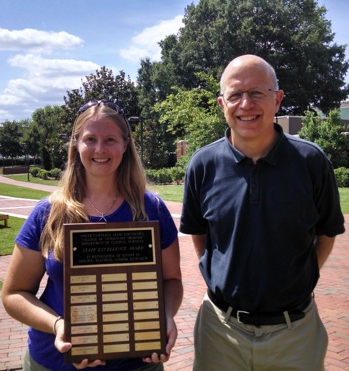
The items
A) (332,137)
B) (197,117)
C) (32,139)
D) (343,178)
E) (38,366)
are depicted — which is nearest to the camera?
(38,366)

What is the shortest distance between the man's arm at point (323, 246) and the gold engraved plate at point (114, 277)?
1243mm

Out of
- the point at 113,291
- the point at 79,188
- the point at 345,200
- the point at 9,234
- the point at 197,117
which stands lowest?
the point at 9,234

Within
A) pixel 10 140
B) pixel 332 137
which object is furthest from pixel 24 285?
pixel 10 140

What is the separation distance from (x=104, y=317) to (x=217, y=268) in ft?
2.29

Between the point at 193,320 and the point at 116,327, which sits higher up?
the point at 116,327

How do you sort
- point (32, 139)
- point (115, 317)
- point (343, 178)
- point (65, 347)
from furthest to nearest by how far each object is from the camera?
point (32, 139) → point (343, 178) → point (115, 317) → point (65, 347)

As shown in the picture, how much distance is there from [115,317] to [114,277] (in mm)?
174

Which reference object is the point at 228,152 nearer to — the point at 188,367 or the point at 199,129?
the point at 188,367

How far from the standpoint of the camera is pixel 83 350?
6.40 ft

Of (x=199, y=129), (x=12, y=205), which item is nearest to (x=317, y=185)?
(x=12, y=205)

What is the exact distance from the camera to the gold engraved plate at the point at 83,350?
1939 millimetres

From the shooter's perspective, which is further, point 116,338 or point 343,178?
point 343,178

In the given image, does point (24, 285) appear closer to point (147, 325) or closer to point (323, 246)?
point (147, 325)

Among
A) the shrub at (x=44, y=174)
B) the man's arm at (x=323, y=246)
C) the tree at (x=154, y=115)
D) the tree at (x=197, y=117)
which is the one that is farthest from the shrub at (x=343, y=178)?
the shrub at (x=44, y=174)
